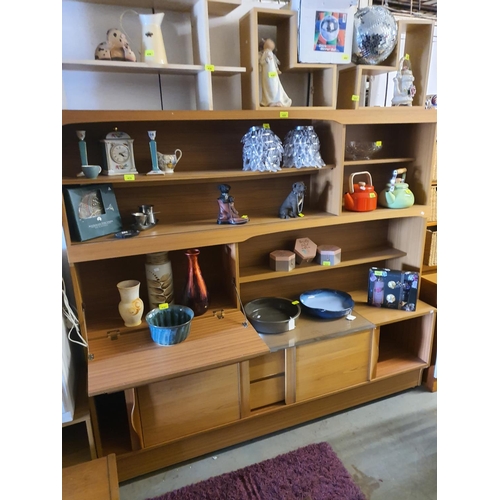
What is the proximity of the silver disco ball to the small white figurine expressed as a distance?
0.17m

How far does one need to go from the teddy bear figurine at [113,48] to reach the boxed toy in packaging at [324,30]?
2.53 ft

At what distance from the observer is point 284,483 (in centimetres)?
170

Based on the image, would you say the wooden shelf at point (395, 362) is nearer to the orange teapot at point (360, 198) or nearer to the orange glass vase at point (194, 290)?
the orange teapot at point (360, 198)

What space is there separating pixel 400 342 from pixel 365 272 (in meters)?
0.51

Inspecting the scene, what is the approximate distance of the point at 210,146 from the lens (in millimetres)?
1878

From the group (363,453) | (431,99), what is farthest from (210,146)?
(363,453)

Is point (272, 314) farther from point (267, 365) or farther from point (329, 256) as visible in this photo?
point (329, 256)

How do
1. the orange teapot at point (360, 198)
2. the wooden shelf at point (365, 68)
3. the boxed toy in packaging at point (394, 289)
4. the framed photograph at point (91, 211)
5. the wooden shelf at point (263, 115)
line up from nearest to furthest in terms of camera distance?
the wooden shelf at point (263, 115) < the framed photograph at point (91, 211) < the wooden shelf at point (365, 68) < the orange teapot at point (360, 198) < the boxed toy in packaging at point (394, 289)

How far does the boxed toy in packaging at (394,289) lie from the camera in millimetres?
2148

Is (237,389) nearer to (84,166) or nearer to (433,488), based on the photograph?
(433,488)

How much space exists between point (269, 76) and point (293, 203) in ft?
2.01

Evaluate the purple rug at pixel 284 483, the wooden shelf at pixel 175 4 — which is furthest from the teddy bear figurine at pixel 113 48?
the purple rug at pixel 284 483
